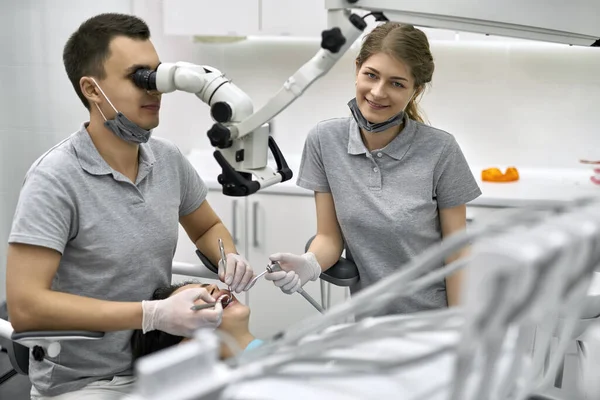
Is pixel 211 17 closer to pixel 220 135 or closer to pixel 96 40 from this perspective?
pixel 96 40

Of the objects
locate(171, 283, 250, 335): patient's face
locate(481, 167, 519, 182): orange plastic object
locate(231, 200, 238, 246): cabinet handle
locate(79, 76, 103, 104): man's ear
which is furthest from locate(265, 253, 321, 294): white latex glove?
locate(481, 167, 519, 182): orange plastic object

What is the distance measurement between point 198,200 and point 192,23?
149 centimetres

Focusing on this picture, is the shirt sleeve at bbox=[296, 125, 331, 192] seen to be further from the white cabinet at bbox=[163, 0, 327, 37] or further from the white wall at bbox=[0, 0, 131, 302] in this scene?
the white wall at bbox=[0, 0, 131, 302]

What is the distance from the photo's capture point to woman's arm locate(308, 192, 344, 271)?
1946 millimetres

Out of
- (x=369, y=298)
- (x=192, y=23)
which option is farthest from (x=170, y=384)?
(x=192, y=23)

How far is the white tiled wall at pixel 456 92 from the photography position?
317 cm

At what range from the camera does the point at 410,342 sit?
0.73 m

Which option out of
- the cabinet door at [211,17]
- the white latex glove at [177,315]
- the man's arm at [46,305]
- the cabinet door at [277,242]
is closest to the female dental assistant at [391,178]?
the white latex glove at [177,315]

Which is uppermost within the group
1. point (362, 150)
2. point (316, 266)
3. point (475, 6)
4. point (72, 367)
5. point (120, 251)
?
point (475, 6)

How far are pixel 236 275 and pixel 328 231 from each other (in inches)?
14.1

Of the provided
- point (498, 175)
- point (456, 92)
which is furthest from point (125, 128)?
point (456, 92)

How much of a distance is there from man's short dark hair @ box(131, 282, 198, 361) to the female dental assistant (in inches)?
12.5

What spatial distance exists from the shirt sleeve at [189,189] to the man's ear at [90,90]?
0.31 metres

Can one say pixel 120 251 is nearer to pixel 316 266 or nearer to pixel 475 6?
pixel 316 266
